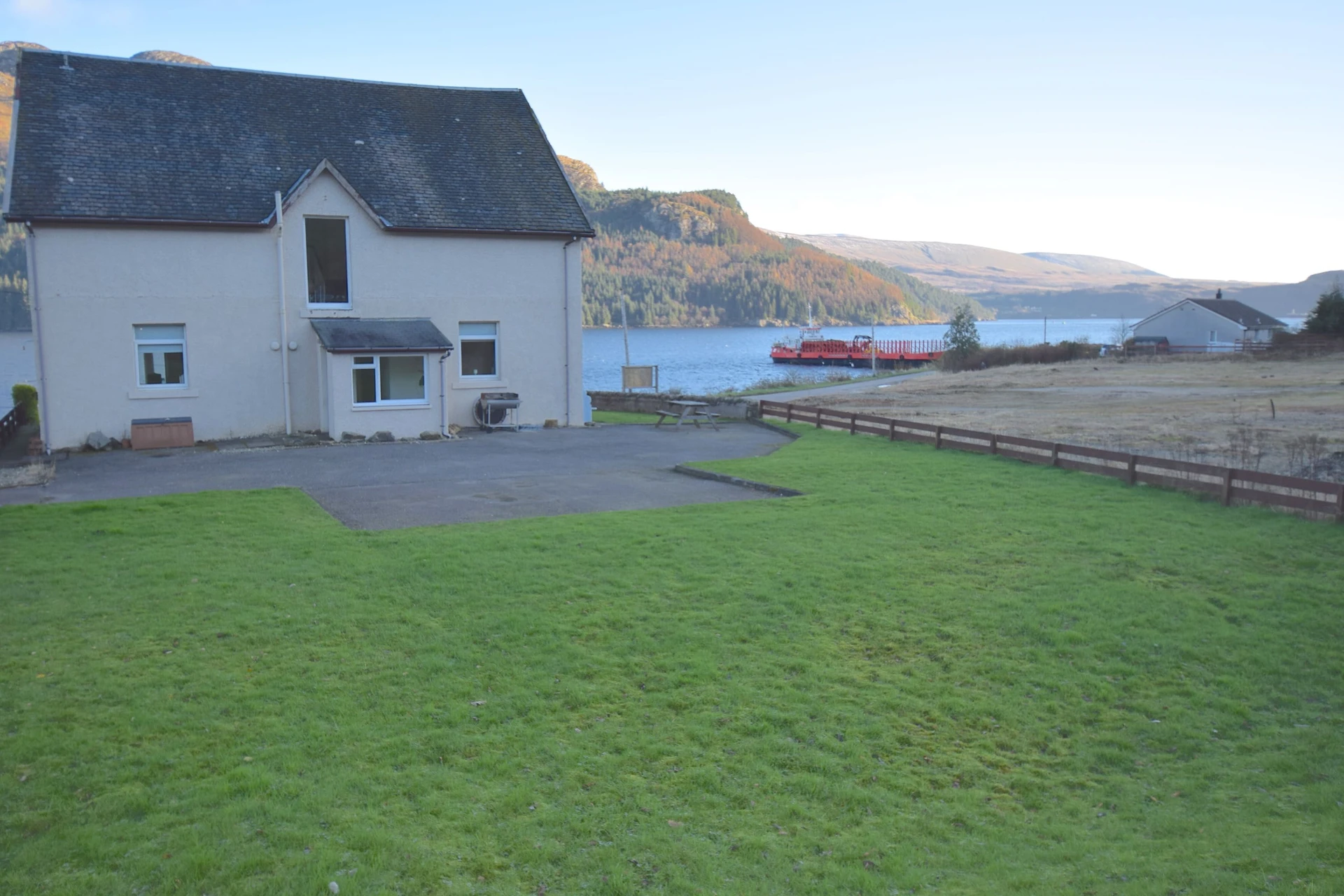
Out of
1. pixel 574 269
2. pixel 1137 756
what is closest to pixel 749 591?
pixel 1137 756

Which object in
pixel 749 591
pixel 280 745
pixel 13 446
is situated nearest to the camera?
pixel 280 745

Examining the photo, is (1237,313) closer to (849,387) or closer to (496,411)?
(849,387)

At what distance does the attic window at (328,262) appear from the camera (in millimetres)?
26406

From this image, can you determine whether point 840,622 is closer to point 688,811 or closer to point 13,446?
point 688,811

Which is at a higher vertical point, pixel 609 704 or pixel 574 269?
pixel 574 269

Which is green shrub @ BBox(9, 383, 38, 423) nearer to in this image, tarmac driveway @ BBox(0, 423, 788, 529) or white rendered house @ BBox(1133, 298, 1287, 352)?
tarmac driveway @ BBox(0, 423, 788, 529)

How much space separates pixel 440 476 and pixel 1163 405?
107 feet

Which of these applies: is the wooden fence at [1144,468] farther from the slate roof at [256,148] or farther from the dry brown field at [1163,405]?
the slate roof at [256,148]

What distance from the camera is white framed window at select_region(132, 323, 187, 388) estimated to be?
79.2 feet

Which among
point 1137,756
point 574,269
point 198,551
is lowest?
point 1137,756

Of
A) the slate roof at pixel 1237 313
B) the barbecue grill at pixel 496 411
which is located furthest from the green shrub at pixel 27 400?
the slate roof at pixel 1237 313

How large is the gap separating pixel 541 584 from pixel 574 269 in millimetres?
19154

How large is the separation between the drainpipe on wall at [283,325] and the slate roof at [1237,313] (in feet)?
308

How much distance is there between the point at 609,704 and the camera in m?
8.34
